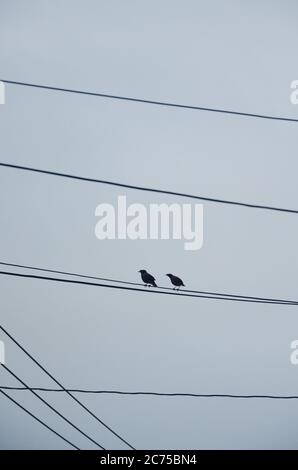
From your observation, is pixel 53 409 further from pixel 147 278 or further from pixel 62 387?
pixel 147 278

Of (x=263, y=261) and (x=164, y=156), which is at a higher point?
(x=164, y=156)

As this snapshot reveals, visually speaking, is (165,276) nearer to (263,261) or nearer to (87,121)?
(263,261)

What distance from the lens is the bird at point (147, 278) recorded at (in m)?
1.80

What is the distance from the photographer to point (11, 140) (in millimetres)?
1789

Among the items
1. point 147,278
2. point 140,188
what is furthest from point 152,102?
point 147,278

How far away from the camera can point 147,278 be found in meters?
1.80

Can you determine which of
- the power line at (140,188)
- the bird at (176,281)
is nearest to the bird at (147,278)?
the bird at (176,281)

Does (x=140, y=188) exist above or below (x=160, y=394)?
above

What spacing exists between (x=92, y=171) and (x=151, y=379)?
0.56 meters

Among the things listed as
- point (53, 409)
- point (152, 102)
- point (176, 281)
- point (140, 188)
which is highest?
point (152, 102)

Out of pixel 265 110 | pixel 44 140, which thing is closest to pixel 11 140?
pixel 44 140

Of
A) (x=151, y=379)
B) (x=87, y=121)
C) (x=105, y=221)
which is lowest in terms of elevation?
(x=151, y=379)

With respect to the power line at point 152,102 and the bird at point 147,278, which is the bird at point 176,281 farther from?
the power line at point 152,102

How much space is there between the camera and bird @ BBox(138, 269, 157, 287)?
5.89ft
